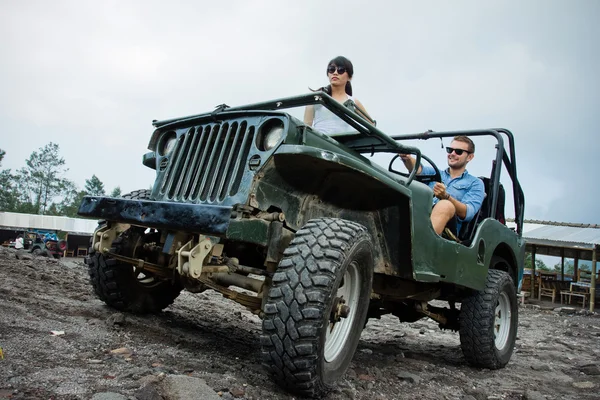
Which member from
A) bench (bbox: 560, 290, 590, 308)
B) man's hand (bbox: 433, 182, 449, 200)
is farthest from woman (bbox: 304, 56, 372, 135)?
bench (bbox: 560, 290, 590, 308)

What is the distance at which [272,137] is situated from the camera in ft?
10.2

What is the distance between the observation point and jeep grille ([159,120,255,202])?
3.15 m

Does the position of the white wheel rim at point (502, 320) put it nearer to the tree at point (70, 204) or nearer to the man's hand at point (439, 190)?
the man's hand at point (439, 190)

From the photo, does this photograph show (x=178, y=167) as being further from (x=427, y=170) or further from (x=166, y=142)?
(x=427, y=170)

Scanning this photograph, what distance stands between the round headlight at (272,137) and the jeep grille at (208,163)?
0.33 feet

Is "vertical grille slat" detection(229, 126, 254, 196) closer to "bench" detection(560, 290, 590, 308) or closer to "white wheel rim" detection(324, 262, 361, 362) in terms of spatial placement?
"white wheel rim" detection(324, 262, 361, 362)

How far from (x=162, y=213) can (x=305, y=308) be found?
1.02 metres

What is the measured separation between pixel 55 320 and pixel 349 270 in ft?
6.86

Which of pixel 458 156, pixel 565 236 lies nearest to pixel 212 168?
pixel 458 156

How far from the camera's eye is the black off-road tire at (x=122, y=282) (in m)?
3.95

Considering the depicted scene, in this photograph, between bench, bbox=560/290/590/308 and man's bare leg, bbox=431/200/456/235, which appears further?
bench, bbox=560/290/590/308

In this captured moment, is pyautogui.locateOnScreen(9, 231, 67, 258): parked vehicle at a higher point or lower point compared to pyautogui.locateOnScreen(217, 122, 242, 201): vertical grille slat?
lower

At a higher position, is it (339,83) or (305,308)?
(339,83)

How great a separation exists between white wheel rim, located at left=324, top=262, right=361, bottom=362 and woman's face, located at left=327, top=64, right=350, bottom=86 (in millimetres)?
1843
